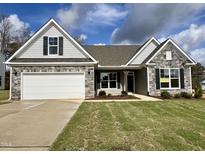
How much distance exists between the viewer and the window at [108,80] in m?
24.0

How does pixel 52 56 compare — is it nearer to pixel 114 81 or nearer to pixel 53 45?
pixel 53 45

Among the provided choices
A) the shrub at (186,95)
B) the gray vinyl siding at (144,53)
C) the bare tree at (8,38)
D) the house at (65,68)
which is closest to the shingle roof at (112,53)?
the gray vinyl siding at (144,53)

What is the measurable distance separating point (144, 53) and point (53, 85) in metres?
10.1

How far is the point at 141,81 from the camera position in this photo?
23172 millimetres

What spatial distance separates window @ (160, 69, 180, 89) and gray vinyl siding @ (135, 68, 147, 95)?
4.98 feet

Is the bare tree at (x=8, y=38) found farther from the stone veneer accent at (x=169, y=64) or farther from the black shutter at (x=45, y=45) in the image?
the stone veneer accent at (x=169, y=64)

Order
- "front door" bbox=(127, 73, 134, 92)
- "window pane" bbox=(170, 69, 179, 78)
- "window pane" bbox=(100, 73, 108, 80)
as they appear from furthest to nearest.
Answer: "front door" bbox=(127, 73, 134, 92) < "window pane" bbox=(100, 73, 108, 80) < "window pane" bbox=(170, 69, 179, 78)

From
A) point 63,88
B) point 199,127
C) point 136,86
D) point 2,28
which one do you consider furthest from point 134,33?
point 2,28

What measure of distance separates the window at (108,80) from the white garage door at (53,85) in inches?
194

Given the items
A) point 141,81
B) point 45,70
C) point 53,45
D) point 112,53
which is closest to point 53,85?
point 45,70

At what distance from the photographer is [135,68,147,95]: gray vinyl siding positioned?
2189 cm

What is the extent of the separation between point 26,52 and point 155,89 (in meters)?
11.3


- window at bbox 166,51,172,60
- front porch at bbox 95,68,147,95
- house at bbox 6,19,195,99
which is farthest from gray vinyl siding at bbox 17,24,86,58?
window at bbox 166,51,172,60

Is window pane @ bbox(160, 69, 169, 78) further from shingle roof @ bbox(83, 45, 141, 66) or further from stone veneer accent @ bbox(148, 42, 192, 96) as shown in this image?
shingle roof @ bbox(83, 45, 141, 66)
